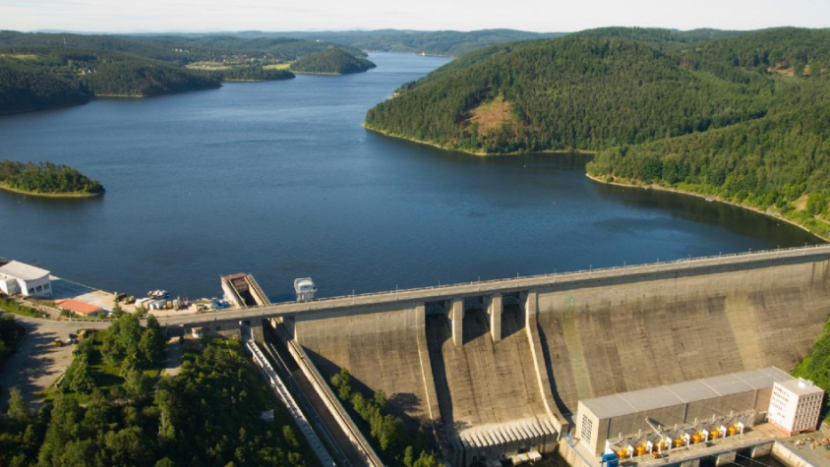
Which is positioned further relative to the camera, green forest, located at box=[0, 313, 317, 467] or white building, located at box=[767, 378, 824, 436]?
white building, located at box=[767, 378, 824, 436]

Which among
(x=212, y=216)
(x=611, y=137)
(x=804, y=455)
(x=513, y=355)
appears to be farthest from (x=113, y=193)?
(x=611, y=137)

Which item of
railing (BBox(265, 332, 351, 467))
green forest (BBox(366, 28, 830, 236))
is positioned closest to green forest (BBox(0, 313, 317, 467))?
railing (BBox(265, 332, 351, 467))

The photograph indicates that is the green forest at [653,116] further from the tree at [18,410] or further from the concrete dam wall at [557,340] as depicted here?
the tree at [18,410]

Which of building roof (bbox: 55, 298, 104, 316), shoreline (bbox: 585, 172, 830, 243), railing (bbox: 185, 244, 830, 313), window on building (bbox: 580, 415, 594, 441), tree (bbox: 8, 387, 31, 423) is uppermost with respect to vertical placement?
railing (bbox: 185, 244, 830, 313)

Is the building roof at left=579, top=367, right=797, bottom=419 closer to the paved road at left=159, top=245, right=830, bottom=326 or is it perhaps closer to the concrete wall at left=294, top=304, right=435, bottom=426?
the paved road at left=159, top=245, right=830, bottom=326

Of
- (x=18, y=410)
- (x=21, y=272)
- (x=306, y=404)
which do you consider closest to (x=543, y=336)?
(x=306, y=404)

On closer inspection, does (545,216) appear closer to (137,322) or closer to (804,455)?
(804,455)
